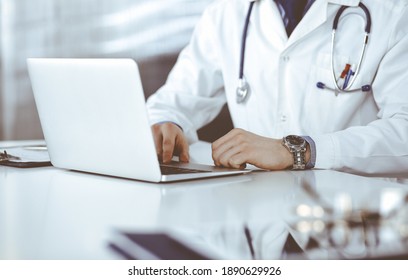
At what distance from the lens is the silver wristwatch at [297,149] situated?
1094 mm

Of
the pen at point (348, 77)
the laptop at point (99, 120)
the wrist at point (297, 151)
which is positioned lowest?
the wrist at point (297, 151)

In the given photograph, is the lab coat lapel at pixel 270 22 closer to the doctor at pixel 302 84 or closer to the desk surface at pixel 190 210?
the doctor at pixel 302 84

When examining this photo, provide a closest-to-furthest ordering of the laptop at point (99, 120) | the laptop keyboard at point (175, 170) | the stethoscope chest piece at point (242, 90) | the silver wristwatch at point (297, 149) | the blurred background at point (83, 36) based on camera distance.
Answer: the laptop at point (99, 120)
the laptop keyboard at point (175, 170)
the silver wristwatch at point (297, 149)
the stethoscope chest piece at point (242, 90)
the blurred background at point (83, 36)

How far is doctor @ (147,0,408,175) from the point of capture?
1.19 meters

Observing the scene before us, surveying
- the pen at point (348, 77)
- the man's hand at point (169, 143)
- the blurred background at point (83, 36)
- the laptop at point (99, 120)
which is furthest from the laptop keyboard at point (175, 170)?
the blurred background at point (83, 36)

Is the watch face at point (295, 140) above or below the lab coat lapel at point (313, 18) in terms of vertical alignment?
below

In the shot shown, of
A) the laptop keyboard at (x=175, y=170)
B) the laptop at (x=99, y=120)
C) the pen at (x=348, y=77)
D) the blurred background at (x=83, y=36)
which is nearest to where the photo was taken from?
the laptop at (x=99, y=120)

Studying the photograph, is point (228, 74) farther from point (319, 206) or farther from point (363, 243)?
point (363, 243)

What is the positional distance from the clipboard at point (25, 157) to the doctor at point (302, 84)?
23 centimetres

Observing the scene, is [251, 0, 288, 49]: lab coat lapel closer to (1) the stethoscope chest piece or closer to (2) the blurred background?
(1) the stethoscope chest piece

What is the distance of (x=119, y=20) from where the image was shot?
2.37 meters

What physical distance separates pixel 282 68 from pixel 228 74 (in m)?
0.20

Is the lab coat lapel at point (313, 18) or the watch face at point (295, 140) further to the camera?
the lab coat lapel at point (313, 18)
